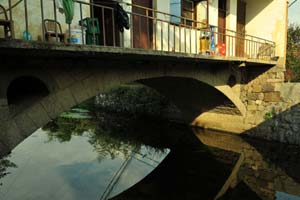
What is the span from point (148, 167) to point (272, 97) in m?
5.95

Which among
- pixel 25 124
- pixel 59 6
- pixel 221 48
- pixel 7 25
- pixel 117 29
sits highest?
pixel 59 6

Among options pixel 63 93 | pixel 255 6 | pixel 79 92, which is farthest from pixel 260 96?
pixel 63 93

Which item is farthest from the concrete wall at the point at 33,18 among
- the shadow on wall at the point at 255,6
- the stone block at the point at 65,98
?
the shadow on wall at the point at 255,6

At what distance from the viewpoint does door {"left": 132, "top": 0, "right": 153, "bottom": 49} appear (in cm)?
625

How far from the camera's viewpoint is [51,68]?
4293 mm

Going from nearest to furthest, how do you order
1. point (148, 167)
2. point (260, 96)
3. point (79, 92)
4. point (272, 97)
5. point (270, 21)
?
1. point (79, 92)
2. point (148, 167)
3. point (272, 97)
4. point (260, 96)
5. point (270, 21)

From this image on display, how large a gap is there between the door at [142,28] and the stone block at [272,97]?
6313mm

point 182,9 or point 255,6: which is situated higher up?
point 255,6

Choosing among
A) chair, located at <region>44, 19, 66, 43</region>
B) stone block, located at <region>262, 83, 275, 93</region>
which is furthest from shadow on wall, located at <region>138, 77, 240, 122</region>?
chair, located at <region>44, 19, 66, 43</region>

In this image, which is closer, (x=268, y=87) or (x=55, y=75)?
(x=55, y=75)

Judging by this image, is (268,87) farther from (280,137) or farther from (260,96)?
(280,137)

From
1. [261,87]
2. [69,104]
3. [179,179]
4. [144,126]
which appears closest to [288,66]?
[261,87]

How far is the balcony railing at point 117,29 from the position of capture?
3.94 m

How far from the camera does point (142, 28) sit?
21.3 ft
